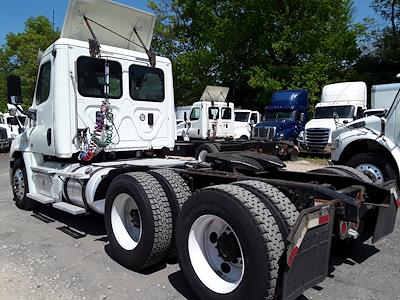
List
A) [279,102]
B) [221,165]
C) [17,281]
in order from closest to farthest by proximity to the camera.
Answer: [17,281] → [221,165] → [279,102]

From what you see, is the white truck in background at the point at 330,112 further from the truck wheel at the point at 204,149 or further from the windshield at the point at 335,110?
the truck wheel at the point at 204,149

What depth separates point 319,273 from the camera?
3115 mm

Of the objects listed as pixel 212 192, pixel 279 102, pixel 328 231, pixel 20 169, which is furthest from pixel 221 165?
pixel 279 102

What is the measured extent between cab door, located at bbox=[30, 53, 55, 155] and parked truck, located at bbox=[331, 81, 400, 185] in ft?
18.7

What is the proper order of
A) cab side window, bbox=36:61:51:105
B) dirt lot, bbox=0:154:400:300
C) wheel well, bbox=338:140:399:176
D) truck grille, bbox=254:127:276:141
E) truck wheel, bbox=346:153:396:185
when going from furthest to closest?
truck grille, bbox=254:127:276:141 < wheel well, bbox=338:140:399:176 < truck wheel, bbox=346:153:396:185 < cab side window, bbox=36:61:51:105 < dirt lot, bbox=0:154:400:300

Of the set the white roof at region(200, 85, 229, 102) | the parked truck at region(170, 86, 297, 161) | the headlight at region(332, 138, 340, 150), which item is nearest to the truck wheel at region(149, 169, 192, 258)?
the headlight at region(332, 138, 340, 150)

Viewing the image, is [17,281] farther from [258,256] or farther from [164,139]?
[164,139]

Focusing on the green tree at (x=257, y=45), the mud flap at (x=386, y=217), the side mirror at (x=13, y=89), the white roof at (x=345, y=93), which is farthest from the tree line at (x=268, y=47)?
the mud flap at (x=386, y=217)

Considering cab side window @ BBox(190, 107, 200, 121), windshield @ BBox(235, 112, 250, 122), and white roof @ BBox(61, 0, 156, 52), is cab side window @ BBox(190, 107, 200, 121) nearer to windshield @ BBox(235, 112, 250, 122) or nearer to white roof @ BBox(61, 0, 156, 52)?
windshield @ BBox(235, 112, 250, 122)

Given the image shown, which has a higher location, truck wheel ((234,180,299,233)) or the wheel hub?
truck wheel ((234,180,299,233))

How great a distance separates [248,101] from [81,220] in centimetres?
2392

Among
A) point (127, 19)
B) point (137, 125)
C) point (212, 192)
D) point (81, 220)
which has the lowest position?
point (81, 220)

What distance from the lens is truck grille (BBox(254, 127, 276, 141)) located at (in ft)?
58.4

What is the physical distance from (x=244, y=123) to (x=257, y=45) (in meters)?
8.16
